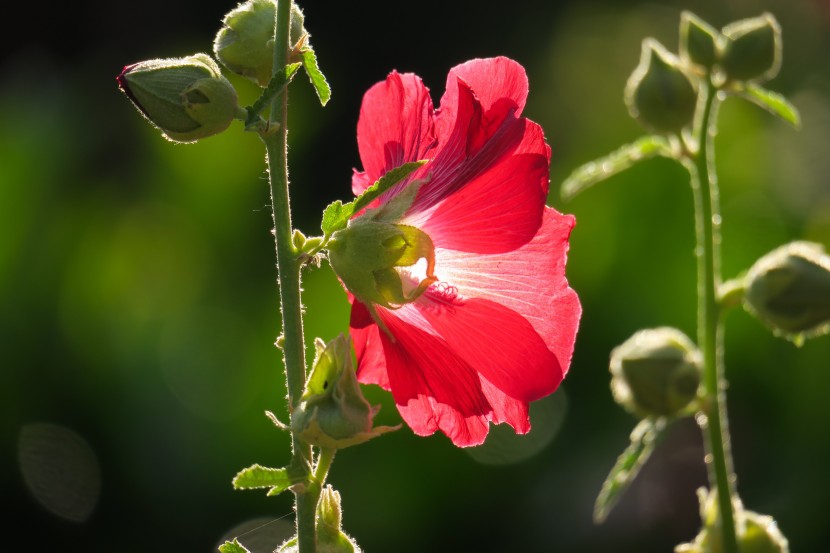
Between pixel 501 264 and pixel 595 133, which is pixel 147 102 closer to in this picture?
pixel 501 264

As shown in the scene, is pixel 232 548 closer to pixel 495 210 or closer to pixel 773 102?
pixel 495 210

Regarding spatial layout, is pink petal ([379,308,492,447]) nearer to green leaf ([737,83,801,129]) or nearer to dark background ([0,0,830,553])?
green leaf ([737,83,801,129])

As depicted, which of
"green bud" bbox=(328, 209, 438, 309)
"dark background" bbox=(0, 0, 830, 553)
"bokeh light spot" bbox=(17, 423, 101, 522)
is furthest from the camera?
"bokeh light spot" bbox=(17, 423, 101, 522)

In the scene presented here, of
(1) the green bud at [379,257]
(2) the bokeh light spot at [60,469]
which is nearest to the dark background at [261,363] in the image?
(2) the bokeh light spot at [60,469]

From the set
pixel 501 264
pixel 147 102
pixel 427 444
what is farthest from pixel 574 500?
pixel 147 102

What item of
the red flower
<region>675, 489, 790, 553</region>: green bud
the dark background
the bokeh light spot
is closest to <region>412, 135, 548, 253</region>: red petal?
the red flower

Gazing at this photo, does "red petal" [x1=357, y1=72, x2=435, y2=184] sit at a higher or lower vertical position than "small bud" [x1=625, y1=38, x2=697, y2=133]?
higher

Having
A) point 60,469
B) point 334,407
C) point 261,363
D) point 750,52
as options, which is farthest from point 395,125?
point 60,469
